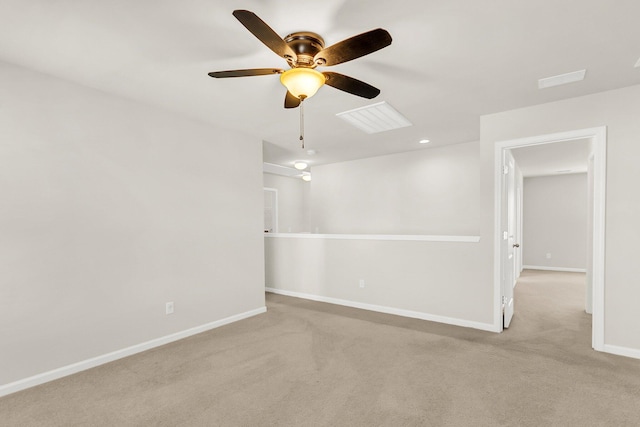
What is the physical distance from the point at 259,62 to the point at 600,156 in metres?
A: 3.18

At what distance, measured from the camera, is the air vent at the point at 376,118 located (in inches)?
133

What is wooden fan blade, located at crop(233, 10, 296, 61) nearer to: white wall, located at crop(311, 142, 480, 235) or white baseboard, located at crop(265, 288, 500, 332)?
white baseboard, located at crop(265, 288, 500, 332)

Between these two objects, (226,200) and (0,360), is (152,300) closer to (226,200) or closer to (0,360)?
(0,360)

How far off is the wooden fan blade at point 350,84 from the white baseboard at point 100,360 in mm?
2973

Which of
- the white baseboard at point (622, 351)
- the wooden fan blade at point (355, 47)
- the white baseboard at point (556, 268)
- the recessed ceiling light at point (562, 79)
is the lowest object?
the white baseboard at point (556, 268)

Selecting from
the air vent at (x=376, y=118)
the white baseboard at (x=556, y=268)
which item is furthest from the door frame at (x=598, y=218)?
the white baseboard at (x=556, y=268)

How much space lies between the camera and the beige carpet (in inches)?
78.9

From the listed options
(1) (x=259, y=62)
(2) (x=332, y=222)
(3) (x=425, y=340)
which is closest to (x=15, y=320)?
(1) (x=259, y=62)

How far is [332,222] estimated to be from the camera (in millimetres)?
6465

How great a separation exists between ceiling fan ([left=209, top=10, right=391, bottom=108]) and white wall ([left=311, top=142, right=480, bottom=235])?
11.4 ft

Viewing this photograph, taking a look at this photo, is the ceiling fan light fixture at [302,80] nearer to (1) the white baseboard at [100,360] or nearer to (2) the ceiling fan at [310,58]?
(2) the ceiling fan at [310,58]

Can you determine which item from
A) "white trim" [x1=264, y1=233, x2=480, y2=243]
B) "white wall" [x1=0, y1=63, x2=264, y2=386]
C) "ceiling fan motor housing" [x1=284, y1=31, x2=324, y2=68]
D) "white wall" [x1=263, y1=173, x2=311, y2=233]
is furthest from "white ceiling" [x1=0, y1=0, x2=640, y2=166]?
"white wall" [x1=263, y1=173, x2=311, y2=233]

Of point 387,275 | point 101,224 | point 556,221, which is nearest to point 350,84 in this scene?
point 101,224

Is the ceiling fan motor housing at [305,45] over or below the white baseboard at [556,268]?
over
